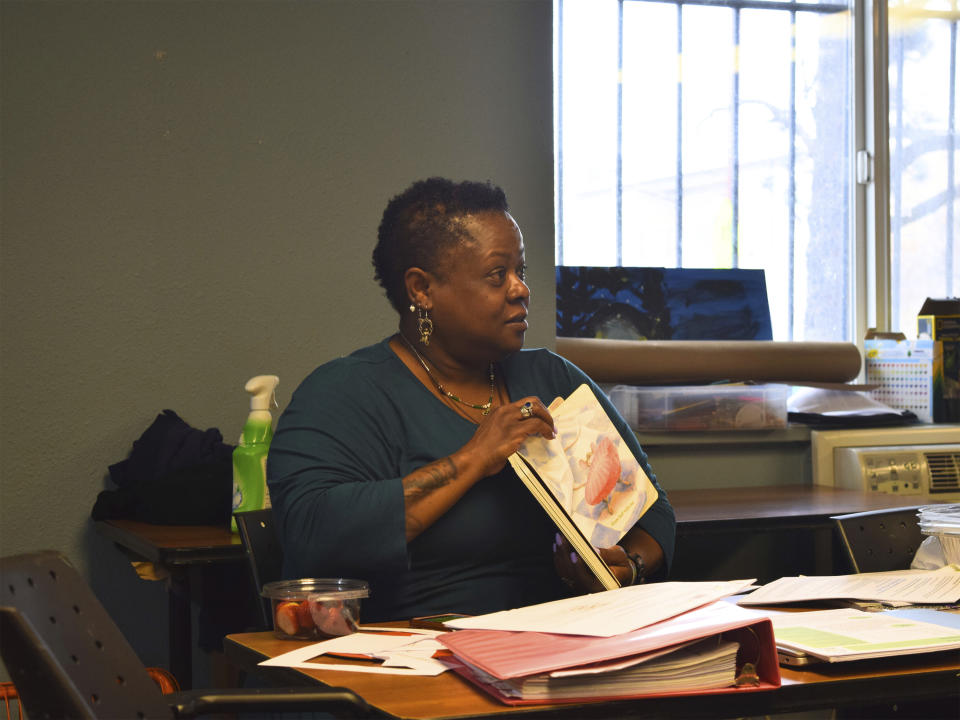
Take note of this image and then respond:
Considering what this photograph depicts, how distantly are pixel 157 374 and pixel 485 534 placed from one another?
47.7 inches

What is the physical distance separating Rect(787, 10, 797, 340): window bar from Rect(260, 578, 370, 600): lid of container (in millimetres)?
2733

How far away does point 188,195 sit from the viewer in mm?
2695

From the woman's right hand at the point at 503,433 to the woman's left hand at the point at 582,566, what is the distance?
21 centimetres

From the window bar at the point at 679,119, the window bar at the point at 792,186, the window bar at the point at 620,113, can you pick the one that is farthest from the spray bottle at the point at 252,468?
the window bar at the point at 792,186

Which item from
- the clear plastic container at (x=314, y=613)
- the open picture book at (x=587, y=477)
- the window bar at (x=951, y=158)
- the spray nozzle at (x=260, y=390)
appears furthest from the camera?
the window bar at (x=951, y=158)

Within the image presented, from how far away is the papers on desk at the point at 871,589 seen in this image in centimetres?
153

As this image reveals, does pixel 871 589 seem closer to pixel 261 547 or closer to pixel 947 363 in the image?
pixel 261 547

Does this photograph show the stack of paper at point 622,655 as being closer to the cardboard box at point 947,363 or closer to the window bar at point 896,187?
the cardboard box at point 947,363

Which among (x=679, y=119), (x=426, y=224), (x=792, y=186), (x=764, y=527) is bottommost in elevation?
(x=764, y=527)

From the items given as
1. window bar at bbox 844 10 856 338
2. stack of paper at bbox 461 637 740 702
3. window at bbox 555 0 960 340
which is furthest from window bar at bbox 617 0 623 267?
stack of paper at bbox 461 637 740 702

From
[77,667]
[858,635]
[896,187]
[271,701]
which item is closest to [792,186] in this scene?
[896,187]

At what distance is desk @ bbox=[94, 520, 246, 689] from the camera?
7.00ft

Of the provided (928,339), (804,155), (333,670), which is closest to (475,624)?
(333,670)

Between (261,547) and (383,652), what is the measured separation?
0.65 meters
